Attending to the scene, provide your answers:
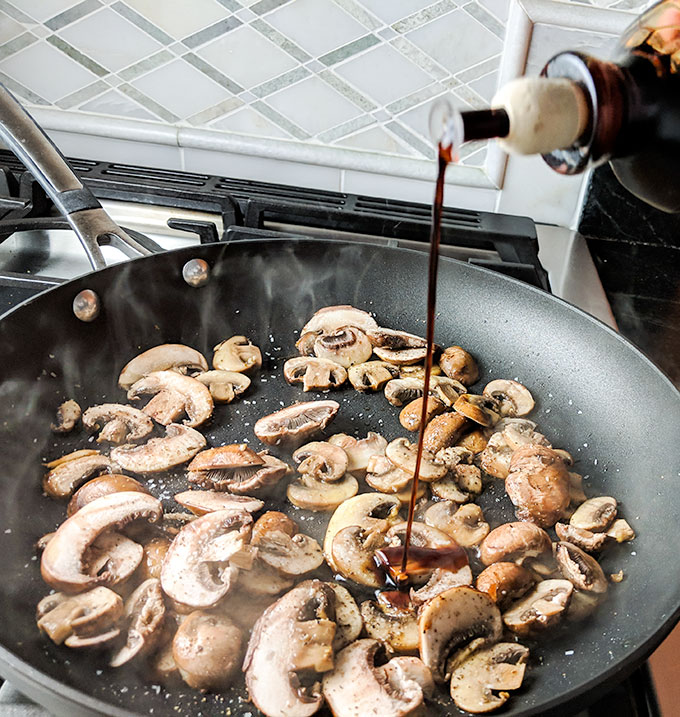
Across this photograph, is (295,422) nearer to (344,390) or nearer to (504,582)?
(344,390)

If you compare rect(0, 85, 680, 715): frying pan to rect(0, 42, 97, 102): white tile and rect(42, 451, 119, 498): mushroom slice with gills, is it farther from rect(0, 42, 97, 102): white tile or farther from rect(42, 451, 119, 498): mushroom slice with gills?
rect(0, 42, 97, 102): white tile

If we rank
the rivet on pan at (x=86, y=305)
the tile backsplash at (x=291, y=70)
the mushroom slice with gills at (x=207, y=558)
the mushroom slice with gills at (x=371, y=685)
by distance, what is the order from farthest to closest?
the tile backsplash at (x=291, y=70)
the rivet on pan at (x=86, y=305)
the mushroom slice with gills at (x=207, y=558)
the mushroom slice with gills at (x=371, y=685)

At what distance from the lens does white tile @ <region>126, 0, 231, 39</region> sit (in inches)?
56.5

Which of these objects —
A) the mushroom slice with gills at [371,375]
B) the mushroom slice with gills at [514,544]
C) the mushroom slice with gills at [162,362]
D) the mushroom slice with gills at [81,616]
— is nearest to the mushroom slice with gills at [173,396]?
the mushroom slice with gills at [162,362]

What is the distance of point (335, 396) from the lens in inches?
47.2

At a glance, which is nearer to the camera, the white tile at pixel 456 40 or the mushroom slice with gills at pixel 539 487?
the mushroom slice with gills at pixel 539 487

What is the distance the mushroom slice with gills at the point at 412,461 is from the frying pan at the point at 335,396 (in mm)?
74

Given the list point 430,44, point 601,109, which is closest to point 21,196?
point 430,44

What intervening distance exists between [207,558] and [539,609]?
37cm

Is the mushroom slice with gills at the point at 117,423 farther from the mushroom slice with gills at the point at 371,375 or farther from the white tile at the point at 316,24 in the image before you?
the white tile at the point at 316,24

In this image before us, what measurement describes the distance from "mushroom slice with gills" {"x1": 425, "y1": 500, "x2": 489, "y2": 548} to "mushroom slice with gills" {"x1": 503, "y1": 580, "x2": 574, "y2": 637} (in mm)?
105

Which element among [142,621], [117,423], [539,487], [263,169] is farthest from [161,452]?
[263,169]

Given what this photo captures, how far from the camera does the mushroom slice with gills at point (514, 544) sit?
2.89ft

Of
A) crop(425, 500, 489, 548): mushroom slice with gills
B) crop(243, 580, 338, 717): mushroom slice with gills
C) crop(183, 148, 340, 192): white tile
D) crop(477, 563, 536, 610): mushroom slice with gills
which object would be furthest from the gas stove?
crop(243, 580, 338, 717): mushroom slice with gills
